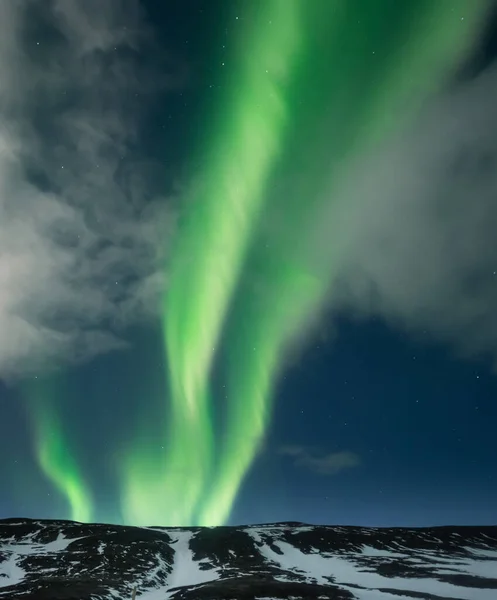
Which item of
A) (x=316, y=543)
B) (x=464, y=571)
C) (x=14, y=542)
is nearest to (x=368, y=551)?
(x=316, y=543)

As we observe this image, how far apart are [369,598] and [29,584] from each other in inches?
2228

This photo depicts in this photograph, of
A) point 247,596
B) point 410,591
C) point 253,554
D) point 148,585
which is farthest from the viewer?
point 253,554

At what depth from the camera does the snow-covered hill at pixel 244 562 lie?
259 ft

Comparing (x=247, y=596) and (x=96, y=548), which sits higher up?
(x=96, y=548)

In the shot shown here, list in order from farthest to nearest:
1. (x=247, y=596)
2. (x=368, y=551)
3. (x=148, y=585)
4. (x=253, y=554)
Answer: (x=368, y=551), (x=253, y=554), (x=148, y=585), (x=247, y=596)

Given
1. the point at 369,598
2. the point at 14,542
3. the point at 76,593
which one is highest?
the point at 14,542

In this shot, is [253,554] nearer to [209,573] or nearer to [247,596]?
[209,573]

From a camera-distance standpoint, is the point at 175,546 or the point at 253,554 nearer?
the point at 253,554

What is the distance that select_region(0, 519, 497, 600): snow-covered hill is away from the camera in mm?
78938

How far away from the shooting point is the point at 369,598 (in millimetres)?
75750

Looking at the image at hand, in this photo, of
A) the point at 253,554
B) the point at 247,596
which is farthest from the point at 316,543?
the point at 247,596

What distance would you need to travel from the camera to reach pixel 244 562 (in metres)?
109

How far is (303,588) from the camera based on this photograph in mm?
80875

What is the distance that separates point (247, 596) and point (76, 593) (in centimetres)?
2632
